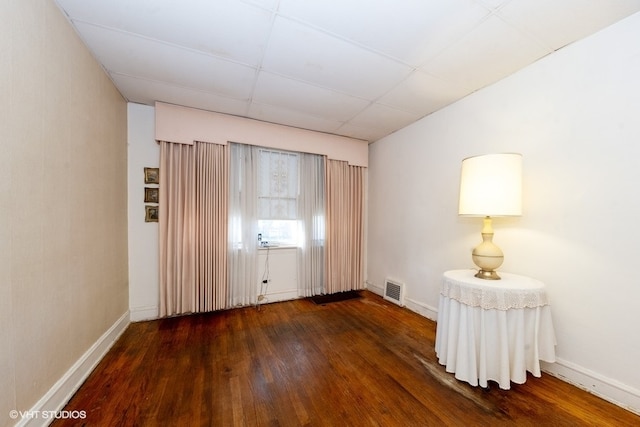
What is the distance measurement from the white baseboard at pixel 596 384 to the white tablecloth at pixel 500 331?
0.79ft

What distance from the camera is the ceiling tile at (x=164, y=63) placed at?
5.57 feet

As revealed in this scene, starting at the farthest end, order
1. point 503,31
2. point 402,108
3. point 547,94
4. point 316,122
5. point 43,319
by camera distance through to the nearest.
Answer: point 316,122 < point 402,108 < point 547,94 < point 503,31 < point 43,319

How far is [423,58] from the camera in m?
1.86

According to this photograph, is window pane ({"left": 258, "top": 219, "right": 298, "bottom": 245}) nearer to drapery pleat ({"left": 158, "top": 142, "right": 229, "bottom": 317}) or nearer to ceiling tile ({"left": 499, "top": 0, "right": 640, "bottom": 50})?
drapery pleat ({"left": 158, "top": 142, "right": 229, "bottom": 317})

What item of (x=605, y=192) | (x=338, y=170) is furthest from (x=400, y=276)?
(x=605, y=192)

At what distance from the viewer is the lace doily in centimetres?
154

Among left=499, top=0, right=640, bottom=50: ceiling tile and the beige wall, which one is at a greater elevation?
left=499, top=0, right=640, bottom=50: ceiling tile

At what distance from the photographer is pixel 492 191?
5.52ft

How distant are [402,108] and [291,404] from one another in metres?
3.05

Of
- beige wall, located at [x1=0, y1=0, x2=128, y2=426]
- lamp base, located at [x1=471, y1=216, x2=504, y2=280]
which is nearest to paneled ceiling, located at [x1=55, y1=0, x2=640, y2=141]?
beige wall, located at [x1=0, y1=0, x2=128, y2=426]

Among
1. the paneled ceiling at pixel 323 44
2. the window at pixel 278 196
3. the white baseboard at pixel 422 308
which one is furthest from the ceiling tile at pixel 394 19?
the white baseboard at pixel 422 308

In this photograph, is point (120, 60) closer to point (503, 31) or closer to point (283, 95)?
point (283, 95)

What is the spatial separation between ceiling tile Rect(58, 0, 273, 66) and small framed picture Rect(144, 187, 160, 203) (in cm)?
158

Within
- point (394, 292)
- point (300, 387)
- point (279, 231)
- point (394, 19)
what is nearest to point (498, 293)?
point (300, 387)
